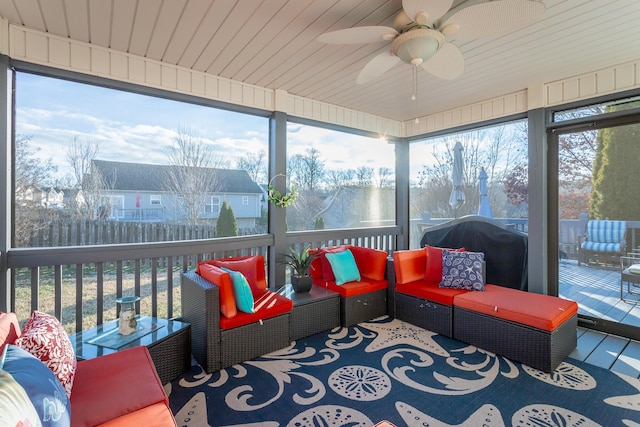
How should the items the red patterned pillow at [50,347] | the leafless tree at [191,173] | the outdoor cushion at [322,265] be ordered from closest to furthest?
the red patterned pillow at [50,347] < the leafless tree at [191,173] < the outdoor cushion at [322,265]

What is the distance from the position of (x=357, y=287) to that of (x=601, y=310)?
2.69m

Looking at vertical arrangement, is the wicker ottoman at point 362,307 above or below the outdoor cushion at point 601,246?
below

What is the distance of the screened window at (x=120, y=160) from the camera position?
2740mm

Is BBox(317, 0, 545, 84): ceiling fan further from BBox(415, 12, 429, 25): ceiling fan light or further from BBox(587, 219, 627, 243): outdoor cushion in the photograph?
BBox(587, 219, 627, 243): outdoor cushion

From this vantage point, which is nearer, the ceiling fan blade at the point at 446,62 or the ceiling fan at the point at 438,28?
the ceiling fan at the point at 438,28

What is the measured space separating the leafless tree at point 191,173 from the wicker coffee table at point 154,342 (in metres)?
1.28

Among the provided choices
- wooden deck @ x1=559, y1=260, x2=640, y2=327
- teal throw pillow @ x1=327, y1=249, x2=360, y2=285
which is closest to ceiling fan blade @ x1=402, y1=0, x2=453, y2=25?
teal throw pillow @ x1=327, y1=249, x2=360, y2=285

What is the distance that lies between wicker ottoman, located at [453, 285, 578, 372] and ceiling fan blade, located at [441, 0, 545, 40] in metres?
2.29

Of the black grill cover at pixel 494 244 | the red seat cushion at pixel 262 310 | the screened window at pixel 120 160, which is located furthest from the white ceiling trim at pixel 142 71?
the black grill cover at pixel 494 244

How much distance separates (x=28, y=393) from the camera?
1.13m

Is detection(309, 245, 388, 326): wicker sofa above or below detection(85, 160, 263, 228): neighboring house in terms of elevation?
below

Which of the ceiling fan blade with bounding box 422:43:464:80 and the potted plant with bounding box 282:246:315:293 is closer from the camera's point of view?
the ceiling fan blade with bounding box 422:43:464:80

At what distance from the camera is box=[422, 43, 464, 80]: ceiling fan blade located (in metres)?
2.26

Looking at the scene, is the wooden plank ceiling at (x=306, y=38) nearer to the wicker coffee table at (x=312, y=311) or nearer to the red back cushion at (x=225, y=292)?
the red back cushion at (x=225, y=292)
